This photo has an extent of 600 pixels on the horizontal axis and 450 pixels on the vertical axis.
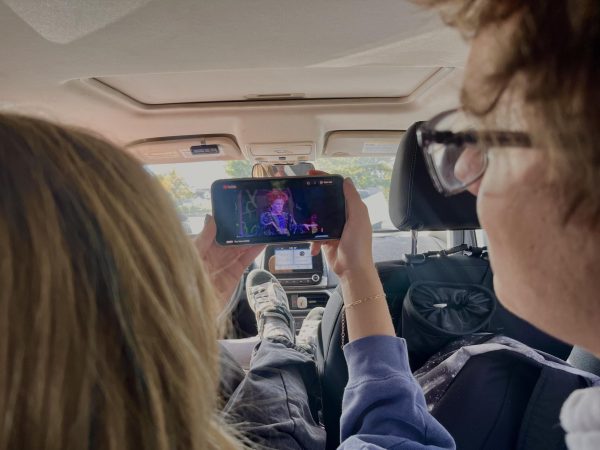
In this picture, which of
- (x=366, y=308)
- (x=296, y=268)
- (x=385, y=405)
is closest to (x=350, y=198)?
(x=366, y=308)

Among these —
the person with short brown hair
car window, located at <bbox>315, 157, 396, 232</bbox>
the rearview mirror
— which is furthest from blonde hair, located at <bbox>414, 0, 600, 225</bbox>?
car window, located at <bbox>315, 157, 396, 232</bbox>

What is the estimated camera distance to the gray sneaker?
6.93 ft

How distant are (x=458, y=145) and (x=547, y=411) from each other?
2.45 feet

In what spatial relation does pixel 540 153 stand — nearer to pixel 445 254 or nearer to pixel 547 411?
pixel 547 411

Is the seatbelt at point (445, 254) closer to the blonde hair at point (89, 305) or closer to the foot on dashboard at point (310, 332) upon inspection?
the foot on dashboard at point (310, 332)

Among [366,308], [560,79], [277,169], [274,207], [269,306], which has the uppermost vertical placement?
[277,169]

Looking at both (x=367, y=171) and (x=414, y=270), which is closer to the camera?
(x=414, y=270)

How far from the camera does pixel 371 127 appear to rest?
2.24 metres

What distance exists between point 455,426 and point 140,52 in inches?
54.5

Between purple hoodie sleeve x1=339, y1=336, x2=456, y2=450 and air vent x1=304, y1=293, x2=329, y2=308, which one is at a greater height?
purple hoodie sleeve x1=339, y1=336, x2=456, y2=450

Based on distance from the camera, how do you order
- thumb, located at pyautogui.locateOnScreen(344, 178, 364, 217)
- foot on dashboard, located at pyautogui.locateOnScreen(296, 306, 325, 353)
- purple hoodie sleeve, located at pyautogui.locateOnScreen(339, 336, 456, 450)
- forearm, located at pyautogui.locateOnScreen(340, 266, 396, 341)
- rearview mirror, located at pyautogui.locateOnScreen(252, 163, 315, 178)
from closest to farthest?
1. purple hoodie sleeve, located at pyautogui.locateOnScreen(339, 336, 456, 450)
2. forearm, located at pyautogui.locateOnScreen(340, 266, 396, 341)
3. thumb, located at pyautogui.locateOnScreen(344, 178, 364, 217)
4. foot on dashboard, located at pyautogui.locateOnScreen(296, 306, 325, 353)
5. rearview mirror, located at pyautogui.locateOnScreen(252, 163, 315, 178)

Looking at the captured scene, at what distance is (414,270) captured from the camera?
145 cm

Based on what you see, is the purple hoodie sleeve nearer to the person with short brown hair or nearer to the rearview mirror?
the person with short brown hair

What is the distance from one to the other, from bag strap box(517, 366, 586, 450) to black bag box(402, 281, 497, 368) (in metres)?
0.31
